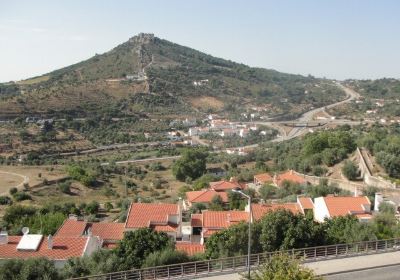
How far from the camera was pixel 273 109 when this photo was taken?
136500mm

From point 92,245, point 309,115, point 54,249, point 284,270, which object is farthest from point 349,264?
point 309,115

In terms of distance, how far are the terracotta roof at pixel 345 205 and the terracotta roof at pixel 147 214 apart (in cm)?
997

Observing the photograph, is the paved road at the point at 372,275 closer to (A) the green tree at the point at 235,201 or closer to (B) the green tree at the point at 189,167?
(A) the green tree at the point at 235,201

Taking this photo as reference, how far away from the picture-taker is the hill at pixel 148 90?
10069cm

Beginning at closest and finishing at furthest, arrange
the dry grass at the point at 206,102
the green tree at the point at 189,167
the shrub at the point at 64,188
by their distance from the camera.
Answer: the shrub at the point at 64,188
the green tree at the point at 189,167
the dry grass at the point at 206,102

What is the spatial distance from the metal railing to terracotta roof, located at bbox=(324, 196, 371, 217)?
1000cm

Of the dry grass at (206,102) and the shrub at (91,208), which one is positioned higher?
the dry grass at (206,102)

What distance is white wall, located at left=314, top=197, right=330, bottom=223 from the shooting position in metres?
31.2

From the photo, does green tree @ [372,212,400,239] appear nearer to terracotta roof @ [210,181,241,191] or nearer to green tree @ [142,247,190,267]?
green tree @ [142,247,190,267]

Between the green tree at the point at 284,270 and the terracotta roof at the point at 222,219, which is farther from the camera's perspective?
the terracotta roof at the point at 222,219

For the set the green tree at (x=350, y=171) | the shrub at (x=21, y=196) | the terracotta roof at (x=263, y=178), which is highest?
the green tree at (x=350, y=171)

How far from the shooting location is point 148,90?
393 ft

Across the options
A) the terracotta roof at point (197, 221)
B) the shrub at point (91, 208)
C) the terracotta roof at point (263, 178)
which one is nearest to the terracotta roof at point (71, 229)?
the terracotta roof at point (197, 221)

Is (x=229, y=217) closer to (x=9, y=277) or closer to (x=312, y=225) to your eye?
(x=312, y=225)
